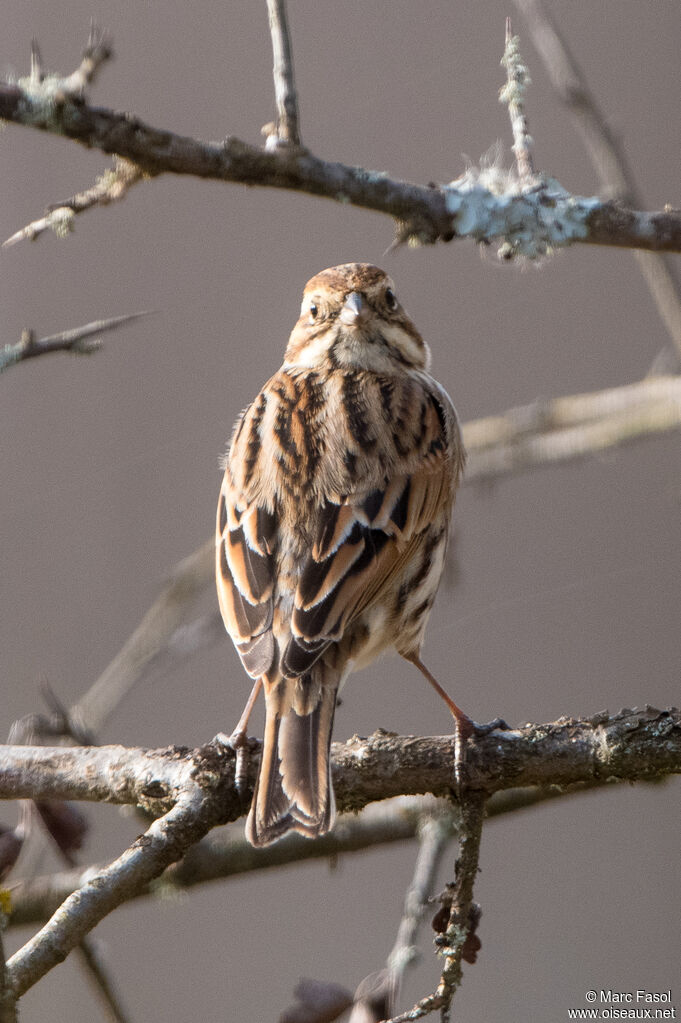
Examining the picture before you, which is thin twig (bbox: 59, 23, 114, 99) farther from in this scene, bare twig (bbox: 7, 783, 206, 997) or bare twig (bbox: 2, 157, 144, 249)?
bare twig (bbox: 7, 783, 206, 997)

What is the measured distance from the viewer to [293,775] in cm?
332

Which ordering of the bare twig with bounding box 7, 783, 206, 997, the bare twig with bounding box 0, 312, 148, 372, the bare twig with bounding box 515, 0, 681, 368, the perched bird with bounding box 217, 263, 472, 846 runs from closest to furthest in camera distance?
the bare twig with bounding box 7, 783, 206, 997 < the bare twig with bounding box 0, 312, 148, 372 < the perched bird with bounding box 217, 263, 472, 846 < the bare twig with bounding box 515, 0, 681, 368

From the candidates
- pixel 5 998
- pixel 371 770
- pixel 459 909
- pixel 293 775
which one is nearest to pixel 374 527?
pixel 371 770

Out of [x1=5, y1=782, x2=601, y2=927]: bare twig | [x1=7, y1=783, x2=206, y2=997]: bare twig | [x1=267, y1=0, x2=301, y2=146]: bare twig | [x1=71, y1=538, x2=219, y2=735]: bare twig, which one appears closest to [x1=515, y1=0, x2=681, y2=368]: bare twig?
[x1=267, y1=0, x2=301, y2=146]: bare twig

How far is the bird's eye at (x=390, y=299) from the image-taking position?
194 inches

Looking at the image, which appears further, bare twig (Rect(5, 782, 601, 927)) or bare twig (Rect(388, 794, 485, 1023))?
bare twig (Rect(5, 782, 601, 927))

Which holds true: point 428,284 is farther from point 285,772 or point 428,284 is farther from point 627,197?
point 285,772

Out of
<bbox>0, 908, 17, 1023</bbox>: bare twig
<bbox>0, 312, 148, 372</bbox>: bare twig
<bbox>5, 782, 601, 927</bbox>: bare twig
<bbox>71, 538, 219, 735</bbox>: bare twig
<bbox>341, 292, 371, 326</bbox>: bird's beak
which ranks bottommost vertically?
<bbox>0, 908, 17, 1023</bbox>: bare twig

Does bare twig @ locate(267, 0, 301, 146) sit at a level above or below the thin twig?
above

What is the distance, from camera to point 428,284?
775 cm

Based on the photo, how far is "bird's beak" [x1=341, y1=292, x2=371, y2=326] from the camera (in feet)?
15.5

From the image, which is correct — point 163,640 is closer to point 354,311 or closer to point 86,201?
point 354,311

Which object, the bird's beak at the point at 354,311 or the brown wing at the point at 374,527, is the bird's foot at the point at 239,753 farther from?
the bird's beak at the point at 354,311

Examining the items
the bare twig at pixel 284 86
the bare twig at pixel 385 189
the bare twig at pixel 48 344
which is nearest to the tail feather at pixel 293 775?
the bare twig at pixel 48 344
